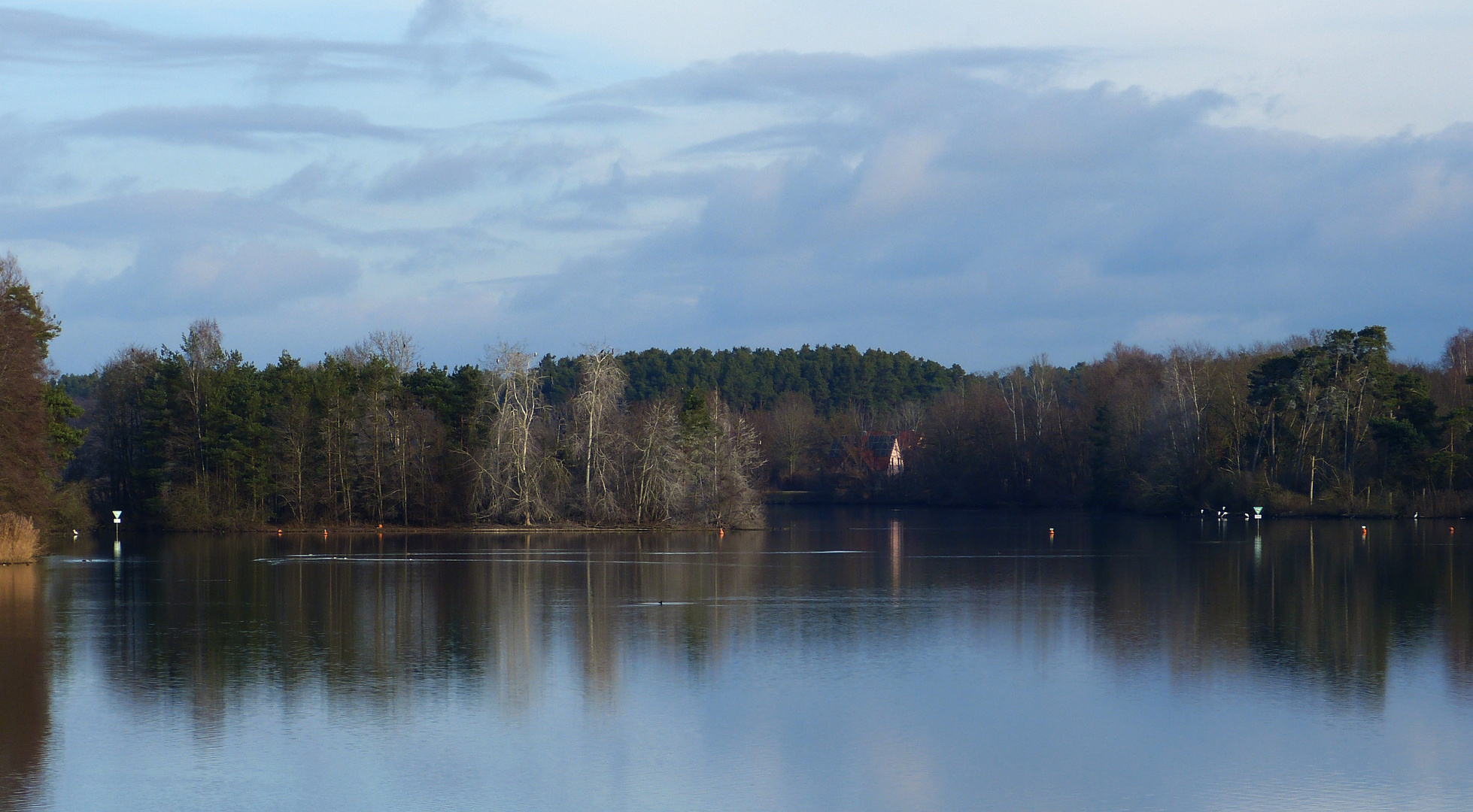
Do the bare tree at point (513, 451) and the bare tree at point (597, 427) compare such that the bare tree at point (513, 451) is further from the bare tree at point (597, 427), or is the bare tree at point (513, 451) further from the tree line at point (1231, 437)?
the tree line at point (1231, 437)

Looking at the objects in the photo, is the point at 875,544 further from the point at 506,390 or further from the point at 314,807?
the point at 314,807

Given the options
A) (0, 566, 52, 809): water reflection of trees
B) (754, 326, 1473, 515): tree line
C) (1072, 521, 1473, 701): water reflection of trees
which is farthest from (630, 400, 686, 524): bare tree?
(0, 566, 52, 809): water reflection of trees

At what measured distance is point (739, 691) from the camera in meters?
17.5

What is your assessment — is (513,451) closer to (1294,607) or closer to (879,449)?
(1294,607)

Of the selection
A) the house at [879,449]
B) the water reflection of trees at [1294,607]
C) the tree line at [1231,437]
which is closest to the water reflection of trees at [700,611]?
the water reflection of trees at [1294,607]

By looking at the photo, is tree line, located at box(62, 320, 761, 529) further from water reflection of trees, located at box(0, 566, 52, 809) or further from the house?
the house

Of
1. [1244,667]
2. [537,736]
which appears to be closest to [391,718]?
[537,736]

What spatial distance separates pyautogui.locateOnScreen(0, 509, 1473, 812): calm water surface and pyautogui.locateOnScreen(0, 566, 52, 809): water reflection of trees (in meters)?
0.08

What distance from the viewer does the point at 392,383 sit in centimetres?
6631

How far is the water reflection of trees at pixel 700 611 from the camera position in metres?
19.2

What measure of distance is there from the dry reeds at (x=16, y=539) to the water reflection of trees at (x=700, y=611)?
3.42 m

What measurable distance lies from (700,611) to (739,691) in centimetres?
948

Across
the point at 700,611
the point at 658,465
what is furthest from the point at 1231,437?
the point at 700,611

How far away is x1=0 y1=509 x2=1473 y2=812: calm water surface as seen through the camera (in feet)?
41.2
